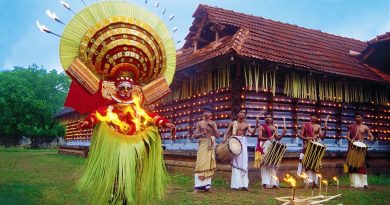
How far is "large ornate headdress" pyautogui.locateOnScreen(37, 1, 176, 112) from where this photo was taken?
3.99 metres

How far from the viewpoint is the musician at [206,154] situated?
8681 mm

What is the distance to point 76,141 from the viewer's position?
103 ft

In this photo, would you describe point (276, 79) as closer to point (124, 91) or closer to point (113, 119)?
point (124, 91)

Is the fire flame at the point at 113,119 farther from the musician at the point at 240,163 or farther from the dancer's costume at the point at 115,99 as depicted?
the musician at the point at 240,163

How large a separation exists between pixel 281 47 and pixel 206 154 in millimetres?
5477

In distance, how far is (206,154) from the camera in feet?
29.2

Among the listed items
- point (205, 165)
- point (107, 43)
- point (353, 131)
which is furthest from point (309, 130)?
point (107, 43)

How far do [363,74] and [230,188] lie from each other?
7185mm

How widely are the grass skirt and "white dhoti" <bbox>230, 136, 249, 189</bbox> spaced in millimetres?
5177

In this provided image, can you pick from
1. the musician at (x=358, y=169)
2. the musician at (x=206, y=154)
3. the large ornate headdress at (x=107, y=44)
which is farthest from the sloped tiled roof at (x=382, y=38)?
the large ornate headdress at (x=107, y=44)

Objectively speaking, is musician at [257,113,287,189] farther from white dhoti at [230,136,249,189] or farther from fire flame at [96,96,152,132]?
fire flame at [96,96,152,132]

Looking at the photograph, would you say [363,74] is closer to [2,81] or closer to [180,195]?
[180,195]

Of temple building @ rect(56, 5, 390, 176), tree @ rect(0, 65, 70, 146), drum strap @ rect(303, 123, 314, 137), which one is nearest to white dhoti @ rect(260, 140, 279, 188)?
drum strap @ rect(303, 123, 314, 137)

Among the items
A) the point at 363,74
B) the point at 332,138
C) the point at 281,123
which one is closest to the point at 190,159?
the point at 281,123
